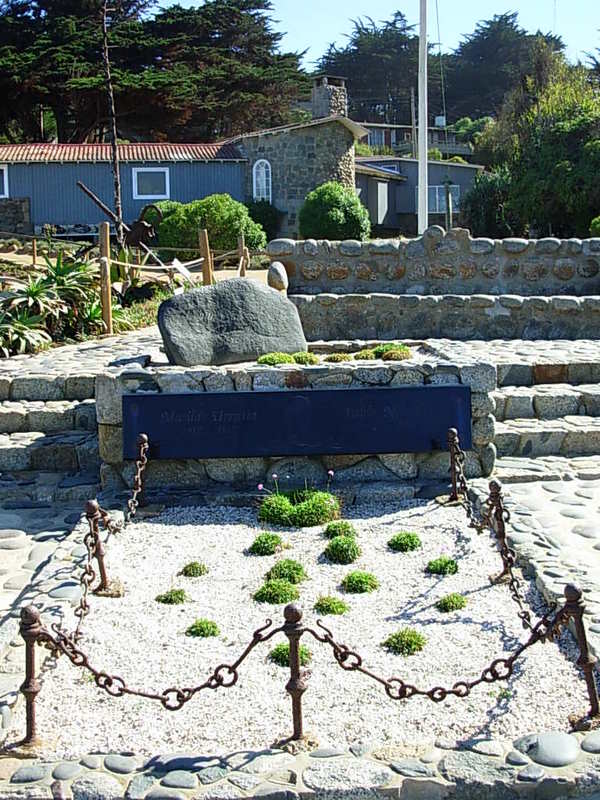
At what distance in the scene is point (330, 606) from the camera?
16.6 feet

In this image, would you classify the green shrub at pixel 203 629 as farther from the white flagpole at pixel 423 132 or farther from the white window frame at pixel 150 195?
the white window frame at pixel 150 195

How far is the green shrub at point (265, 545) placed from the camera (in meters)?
5.94

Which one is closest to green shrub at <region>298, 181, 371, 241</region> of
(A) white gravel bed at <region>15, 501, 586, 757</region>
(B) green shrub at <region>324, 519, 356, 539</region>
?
(B) green shrub at <region>324, 519, 356, 539</region>

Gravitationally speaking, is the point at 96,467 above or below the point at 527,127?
below

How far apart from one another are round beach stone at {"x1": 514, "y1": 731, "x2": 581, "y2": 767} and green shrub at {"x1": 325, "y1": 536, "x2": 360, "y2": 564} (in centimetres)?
205

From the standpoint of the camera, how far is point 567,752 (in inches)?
145

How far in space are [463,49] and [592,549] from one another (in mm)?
63193

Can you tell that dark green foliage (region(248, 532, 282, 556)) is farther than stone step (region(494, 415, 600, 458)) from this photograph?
No

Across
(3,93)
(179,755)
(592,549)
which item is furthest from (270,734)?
(3,93)

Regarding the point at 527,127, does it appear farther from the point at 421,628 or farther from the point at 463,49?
the point at 463,49

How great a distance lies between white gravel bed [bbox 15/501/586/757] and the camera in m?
3.95

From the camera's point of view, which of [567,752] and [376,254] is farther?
[376,254]

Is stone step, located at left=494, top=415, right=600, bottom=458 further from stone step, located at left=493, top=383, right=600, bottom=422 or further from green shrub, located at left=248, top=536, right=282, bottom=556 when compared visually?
green shrub, located at left=248, top=536, right=282, bottom=556

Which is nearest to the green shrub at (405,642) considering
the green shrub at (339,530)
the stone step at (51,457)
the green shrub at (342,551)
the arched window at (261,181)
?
the green shrub at (342,551)
